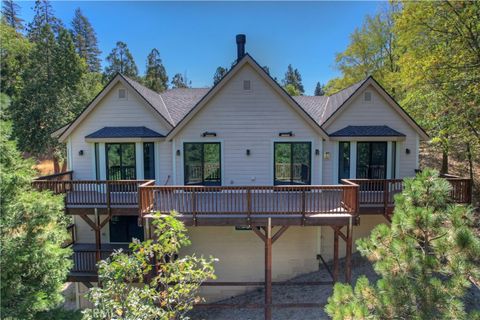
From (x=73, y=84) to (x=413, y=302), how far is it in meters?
26.6

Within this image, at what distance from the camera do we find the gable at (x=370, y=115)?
11.1m

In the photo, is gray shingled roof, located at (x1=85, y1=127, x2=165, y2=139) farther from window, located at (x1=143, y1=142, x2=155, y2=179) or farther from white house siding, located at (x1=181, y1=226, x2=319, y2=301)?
white house siding, located at (x1=181, y1=226, x2=319, y2=301)

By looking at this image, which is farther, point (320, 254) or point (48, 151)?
point (48, 151)

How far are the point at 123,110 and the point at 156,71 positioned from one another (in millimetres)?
36853

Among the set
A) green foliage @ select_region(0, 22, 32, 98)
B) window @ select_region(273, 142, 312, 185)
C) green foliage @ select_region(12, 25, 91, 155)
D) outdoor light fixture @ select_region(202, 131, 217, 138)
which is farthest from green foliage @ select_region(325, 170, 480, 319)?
green foliage @ select_region(0, 22, 32, 98)

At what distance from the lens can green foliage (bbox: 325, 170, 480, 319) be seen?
3.34 metres

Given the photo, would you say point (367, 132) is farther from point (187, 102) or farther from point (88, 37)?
point (88, 37)

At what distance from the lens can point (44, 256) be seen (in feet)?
17.6

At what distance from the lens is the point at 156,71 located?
45000mm

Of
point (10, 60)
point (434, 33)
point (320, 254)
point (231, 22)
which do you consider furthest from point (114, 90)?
point (10, 60)

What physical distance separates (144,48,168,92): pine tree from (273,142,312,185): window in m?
35.7

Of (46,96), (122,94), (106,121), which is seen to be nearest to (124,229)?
(106,121)

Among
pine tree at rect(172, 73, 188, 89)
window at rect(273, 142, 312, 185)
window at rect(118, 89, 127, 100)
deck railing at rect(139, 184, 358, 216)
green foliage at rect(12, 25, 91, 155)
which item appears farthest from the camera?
pine tree at rect(172, 73, 188, 89)

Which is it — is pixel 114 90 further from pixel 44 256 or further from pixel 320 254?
pixel 320 254
